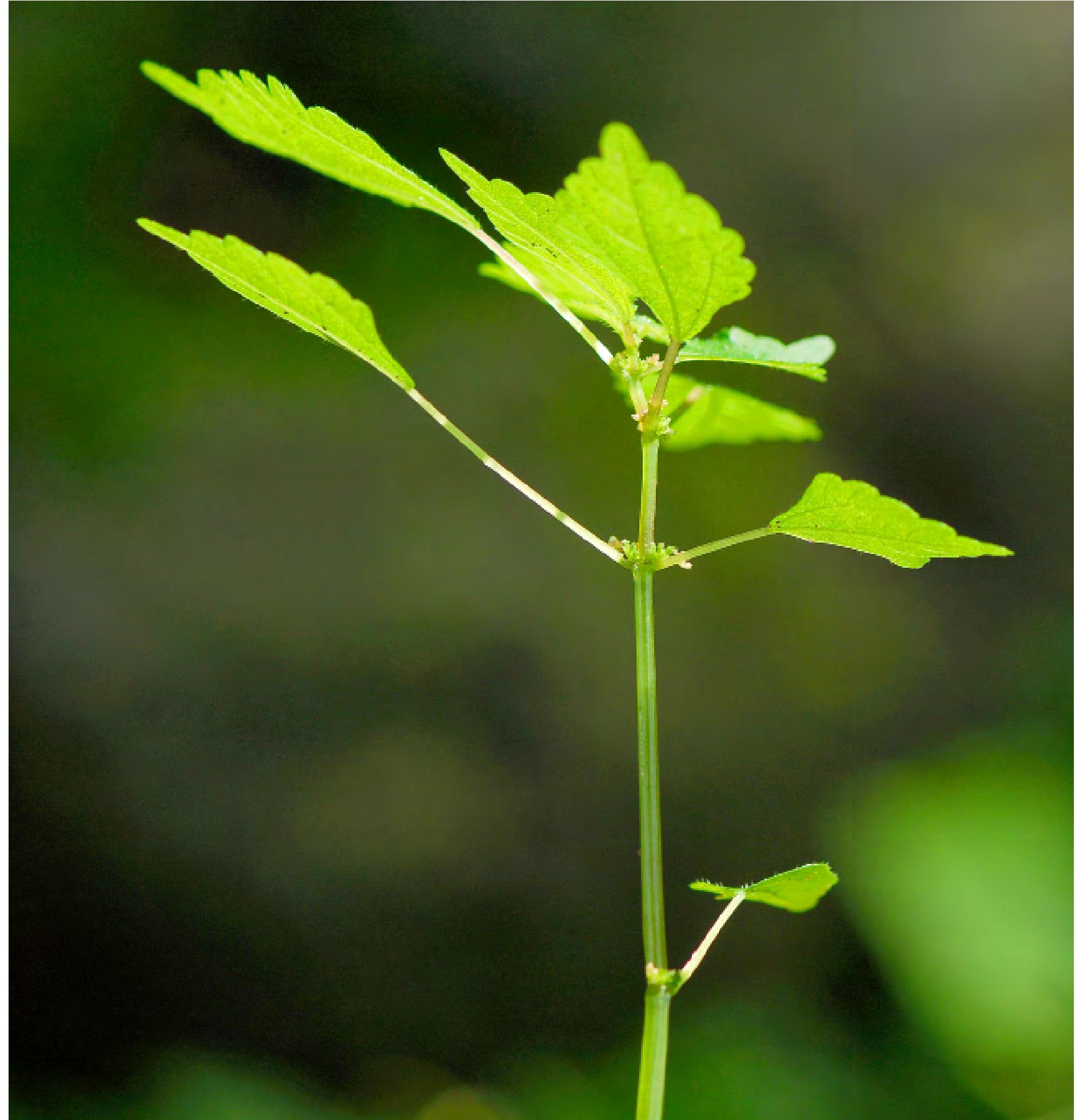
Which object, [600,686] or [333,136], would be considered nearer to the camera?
[333,136]

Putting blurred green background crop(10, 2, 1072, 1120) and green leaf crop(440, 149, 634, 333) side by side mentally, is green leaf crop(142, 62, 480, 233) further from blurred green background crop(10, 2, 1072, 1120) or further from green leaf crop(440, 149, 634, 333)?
blurred green background crop(10, 2, 1072, 1120)

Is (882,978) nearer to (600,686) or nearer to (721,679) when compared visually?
(721,679)

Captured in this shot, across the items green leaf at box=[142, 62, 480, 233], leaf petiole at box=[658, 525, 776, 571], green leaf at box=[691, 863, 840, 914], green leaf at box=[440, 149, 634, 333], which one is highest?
green leaf at box=[142, 62, 480, 233]

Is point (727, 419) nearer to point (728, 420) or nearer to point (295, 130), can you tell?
point (728, 420)

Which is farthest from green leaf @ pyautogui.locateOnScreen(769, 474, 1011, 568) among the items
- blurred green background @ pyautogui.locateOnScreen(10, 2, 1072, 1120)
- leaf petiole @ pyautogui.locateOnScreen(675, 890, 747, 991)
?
blurred green background @ pyautogui.locateOnScreen(10, 2, 1072, 1120)

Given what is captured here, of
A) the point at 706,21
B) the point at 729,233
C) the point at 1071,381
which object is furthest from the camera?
the point at 1071,381

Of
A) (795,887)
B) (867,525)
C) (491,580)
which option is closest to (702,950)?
(795,887)

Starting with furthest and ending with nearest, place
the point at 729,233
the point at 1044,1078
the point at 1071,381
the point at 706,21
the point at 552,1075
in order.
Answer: the point at 1071,381, the point at 706,21, the point at 552,1075, the point at 1044,1078, the point at 729,233

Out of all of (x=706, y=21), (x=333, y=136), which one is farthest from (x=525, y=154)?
(x=333, y=136)
